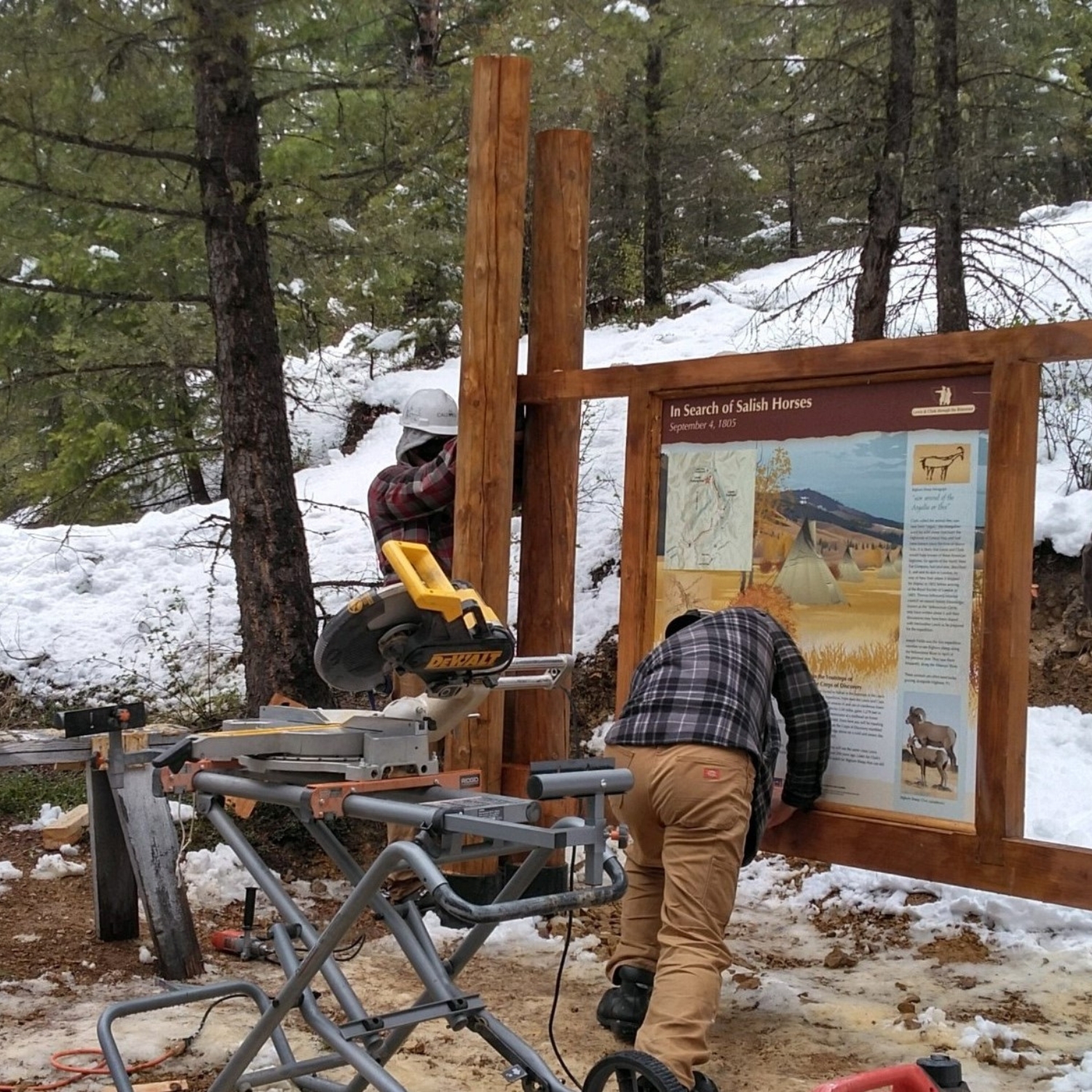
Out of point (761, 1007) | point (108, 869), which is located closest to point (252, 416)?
point (108, 869)

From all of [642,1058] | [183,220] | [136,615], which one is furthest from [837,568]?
[136,615]

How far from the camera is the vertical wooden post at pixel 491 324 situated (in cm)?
571

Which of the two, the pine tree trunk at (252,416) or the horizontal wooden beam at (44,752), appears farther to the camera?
the pine tree trunk at (252,416)

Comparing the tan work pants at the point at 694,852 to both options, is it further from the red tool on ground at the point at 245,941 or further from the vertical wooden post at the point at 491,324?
the vertical wooden post at the point at 491,324

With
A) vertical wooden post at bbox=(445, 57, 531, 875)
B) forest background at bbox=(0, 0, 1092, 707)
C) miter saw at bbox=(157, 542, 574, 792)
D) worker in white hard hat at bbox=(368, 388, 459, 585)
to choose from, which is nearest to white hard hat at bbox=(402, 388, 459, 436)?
worker in white hard hat at bbox=(368, 388, 459, 585)

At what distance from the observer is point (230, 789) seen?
3.29 m

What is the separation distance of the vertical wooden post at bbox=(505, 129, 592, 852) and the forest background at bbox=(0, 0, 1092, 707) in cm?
176

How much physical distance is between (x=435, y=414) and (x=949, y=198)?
4.60 meters

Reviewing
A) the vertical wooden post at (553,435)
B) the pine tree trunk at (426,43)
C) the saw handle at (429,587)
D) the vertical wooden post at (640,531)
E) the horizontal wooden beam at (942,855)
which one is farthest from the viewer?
the pine tree trunk at (426,43)

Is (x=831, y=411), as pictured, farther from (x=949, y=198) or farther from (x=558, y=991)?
(x=949, y=198)

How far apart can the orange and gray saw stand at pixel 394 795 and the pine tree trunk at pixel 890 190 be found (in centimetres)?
626

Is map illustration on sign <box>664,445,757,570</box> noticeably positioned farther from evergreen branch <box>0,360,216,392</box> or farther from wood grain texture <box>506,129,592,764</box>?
evergreen branch <box>0,360,216,392</box>

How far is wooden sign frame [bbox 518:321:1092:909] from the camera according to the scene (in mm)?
4191

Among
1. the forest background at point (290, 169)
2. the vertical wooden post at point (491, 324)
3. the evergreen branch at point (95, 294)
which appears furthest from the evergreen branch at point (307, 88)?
the vertical wooden post at point (491, 324)
